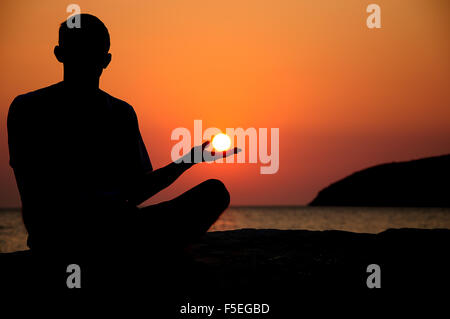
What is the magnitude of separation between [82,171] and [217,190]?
106 centimetres

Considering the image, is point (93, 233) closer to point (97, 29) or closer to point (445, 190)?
point (97, 29)

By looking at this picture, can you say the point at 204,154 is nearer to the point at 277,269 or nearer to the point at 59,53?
the point at 59,53

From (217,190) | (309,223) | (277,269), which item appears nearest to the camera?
(217,190)

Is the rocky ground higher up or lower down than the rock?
higher up

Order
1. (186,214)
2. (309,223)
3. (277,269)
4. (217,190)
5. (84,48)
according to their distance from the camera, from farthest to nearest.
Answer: (309,223)
(277,269)
(217,190)
(186,214)
(84,48)

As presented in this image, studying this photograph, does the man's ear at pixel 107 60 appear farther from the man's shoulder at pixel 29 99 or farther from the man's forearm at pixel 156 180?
the man's forearm at pixel 156 180

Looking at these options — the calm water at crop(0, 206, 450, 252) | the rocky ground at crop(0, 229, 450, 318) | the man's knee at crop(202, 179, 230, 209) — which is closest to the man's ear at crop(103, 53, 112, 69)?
the man's knee at crop(202, 179, 230, 209)

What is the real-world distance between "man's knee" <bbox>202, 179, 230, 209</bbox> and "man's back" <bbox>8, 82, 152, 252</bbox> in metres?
0.59

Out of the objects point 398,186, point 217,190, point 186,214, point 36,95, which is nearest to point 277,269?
point 217,190

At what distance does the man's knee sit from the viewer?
3969 millimetres

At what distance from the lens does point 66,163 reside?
362 centimetres

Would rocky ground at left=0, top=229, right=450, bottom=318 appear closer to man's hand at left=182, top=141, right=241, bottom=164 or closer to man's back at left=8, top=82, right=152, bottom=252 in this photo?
man's back at left=8, top=82, right=152, bottom=252

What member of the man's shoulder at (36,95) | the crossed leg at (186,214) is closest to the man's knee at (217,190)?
the crossed leg at (186,214)

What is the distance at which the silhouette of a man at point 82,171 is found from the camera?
350 centimetres
